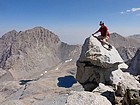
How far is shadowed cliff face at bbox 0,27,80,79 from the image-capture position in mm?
145625

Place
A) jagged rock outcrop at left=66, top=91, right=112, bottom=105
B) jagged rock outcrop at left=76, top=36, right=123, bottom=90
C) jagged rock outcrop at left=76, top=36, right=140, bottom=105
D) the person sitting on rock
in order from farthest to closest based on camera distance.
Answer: the person sitting on rock → jagged rock outcrop at left=76, top=36, right=123, bottom=90 → jagged rock outcrop at left=76, top=36, right=140, bottom=105 → jagged rock outcrop at left=66, top=91, right=112, bottom=105

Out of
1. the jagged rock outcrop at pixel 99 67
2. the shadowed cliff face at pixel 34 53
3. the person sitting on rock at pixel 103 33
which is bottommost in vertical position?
the shadowed cliff face at pixel 34 53

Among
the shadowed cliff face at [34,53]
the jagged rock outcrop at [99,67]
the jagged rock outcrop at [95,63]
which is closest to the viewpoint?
→ the jagged rock outcrop at [99,67]

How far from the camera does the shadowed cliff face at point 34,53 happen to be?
14562 centimetres

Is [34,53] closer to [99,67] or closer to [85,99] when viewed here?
[99,67]

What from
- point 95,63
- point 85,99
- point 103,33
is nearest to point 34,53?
point 95,63

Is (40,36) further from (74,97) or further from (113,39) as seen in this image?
(74,97)

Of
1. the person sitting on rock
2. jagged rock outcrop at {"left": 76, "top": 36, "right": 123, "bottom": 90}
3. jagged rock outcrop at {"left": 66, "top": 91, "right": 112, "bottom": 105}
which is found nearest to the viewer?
jagged rock outcrop at {"left": 66, "top": 91, "right": 112, "bottom": 105}

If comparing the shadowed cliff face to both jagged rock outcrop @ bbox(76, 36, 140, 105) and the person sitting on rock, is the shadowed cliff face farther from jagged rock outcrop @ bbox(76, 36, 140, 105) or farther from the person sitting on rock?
the person sitting on rock

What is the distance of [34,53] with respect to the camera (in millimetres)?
163750

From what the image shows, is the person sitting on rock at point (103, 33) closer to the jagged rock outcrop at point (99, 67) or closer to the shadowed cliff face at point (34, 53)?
the jagged rock outcrop at point (99, 67)

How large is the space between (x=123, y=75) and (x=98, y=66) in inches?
93.2

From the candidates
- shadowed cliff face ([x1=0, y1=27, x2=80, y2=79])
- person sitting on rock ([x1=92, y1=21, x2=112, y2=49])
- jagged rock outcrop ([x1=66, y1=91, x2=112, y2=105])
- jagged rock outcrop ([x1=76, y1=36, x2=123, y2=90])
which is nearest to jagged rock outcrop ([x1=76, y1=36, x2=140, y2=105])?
jagged rock outcrop ([x1=76, y1=36, x2=123, y2=90])

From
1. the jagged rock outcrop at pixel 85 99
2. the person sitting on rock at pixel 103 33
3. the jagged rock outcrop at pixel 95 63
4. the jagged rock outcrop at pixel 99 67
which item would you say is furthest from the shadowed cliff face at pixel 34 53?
the jagged rock outcrop at pixel 85 99
